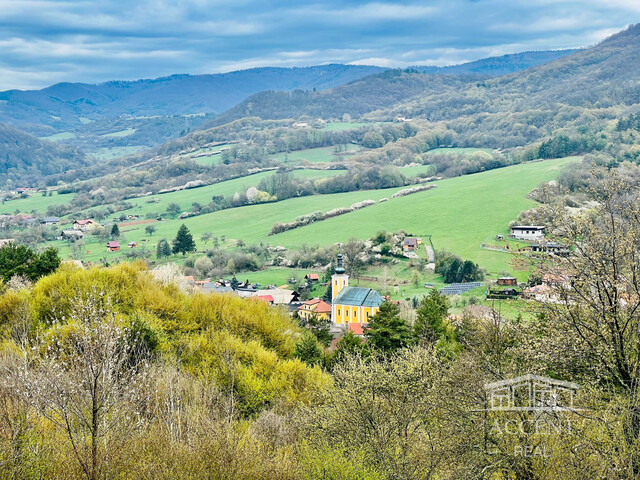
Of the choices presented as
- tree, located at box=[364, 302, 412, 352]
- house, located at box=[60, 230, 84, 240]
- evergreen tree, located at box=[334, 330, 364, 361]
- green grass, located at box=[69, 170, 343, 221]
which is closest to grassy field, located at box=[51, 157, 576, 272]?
house, located at box=[60, 230, 84, 240]

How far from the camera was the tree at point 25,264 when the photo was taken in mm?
29391

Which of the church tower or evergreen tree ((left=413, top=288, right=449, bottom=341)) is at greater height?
evergreen tree ((left=413, top=288, right=449, bottom=341))

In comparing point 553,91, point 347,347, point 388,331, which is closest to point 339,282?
point 388,331

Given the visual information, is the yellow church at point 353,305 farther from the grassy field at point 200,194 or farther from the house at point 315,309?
the grassy field at point 200,194

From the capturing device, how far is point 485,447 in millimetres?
11469

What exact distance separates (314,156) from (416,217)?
212 ft

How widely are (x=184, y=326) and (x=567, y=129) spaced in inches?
4360

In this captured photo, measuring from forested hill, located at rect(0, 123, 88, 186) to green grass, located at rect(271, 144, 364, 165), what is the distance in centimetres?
7913

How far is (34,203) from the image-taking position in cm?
11331

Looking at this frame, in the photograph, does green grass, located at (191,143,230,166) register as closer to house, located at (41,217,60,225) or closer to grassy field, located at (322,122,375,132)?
grassy field, located at (322,122,375,132)

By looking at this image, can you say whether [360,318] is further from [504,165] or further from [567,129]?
[567,129]

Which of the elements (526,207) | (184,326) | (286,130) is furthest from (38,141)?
(184,326)

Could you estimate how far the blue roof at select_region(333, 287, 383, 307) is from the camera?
4191cm
